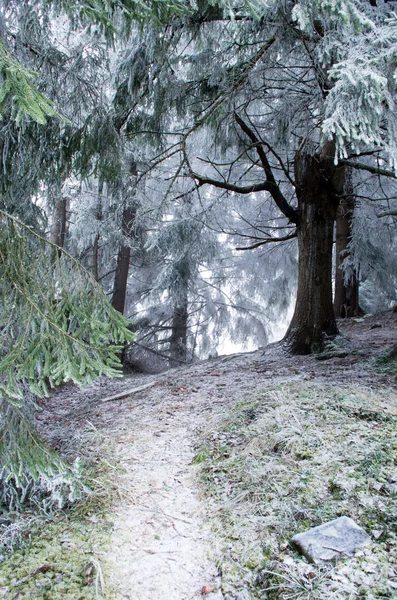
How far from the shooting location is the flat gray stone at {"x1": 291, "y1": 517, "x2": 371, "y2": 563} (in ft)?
5.49

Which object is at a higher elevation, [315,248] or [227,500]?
[315,248]

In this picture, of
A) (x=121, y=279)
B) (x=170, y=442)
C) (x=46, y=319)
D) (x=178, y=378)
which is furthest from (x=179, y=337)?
(x=46, y=319)

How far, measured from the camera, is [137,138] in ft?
15.9

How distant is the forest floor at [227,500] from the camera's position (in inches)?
67.6

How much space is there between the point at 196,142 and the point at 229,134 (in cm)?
148

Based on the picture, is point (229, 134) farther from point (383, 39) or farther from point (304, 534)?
point (304, 534)

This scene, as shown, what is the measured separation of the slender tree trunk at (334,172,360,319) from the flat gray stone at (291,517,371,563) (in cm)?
762

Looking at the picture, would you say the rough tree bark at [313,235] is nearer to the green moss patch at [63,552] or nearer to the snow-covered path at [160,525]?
the snow-covered path at [160,525]

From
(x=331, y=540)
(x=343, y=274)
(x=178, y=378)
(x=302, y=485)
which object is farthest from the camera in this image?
(x=343, y=274)

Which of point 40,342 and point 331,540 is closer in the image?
point 331,540

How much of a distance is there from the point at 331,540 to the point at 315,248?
14.7 ft

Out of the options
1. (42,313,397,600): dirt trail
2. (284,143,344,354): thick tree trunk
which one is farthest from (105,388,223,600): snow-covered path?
(284,143,344,354): thick tree trunk

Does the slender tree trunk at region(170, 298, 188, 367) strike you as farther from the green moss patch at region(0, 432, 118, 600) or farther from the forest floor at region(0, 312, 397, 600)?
the green moss patch at region(0, 432, 118, 600)

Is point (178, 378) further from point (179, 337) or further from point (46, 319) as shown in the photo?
point (179, 337)
